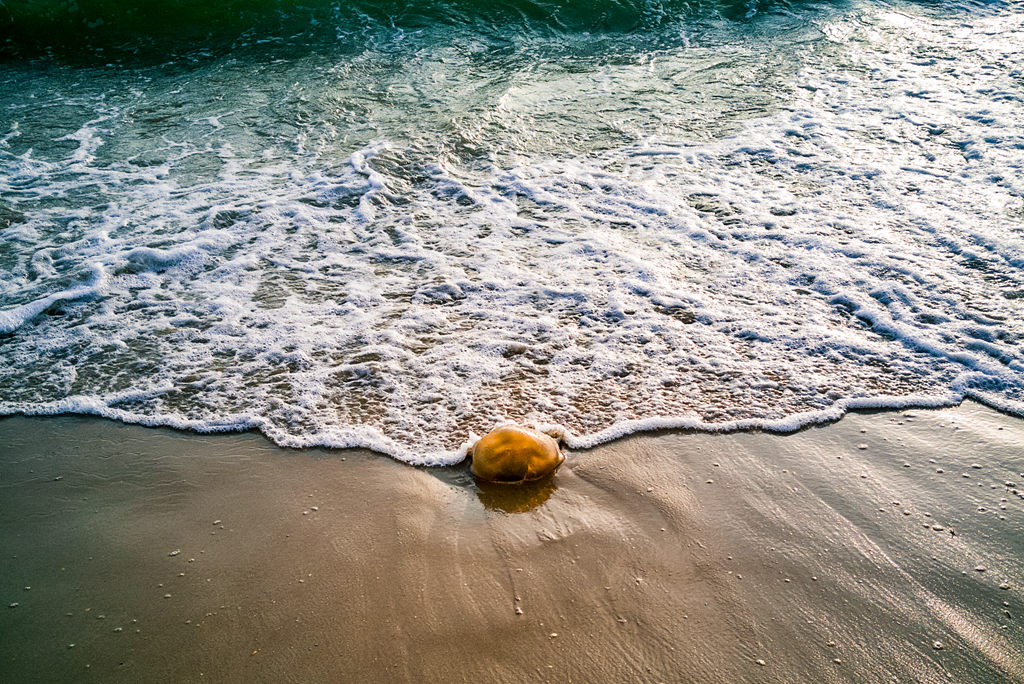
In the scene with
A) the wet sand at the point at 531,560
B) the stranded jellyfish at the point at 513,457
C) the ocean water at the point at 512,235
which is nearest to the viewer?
the wet sand at the point at 531,560

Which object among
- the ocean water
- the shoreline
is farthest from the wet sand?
the ocean water

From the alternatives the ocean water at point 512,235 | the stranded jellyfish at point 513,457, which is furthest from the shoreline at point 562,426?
the stranded jellyfish at point 513,457

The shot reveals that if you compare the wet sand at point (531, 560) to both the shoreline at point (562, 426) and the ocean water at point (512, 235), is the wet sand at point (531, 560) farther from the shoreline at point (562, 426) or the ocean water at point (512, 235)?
the ocean water at point (512, 235)

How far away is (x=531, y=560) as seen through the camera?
2.29 metres

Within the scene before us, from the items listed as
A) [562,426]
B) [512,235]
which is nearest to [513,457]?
[562,426]

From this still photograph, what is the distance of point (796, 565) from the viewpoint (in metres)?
2.26

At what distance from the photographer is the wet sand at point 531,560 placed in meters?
1.98

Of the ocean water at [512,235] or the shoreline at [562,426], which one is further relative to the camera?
the ocean water at [512,235]

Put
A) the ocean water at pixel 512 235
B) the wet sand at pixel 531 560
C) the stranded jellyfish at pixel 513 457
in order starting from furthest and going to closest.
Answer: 1. the ocean water at pixel 512 235
2. the stranded jellyfish at pixel 513 457
3. the wet sand at pixel 531 560

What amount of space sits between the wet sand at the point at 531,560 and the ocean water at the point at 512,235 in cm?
26

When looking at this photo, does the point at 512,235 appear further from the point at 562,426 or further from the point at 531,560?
the point at 531,560

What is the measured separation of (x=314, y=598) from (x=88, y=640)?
66cm

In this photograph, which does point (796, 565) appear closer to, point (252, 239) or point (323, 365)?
point (323, 365)

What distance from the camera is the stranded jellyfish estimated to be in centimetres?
261
